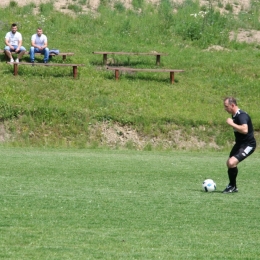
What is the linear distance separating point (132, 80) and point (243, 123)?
50.5ft

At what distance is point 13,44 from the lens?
88.6ft

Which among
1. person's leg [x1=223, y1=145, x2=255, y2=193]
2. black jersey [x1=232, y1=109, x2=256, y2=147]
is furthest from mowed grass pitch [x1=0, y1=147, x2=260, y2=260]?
black jersey [x1=232, y1=109, x2=256, y2=147]

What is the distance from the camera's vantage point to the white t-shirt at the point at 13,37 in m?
26.9

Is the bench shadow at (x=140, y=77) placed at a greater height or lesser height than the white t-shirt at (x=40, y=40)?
lesser

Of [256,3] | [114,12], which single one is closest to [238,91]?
[114,12]

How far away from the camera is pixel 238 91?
1104 inches

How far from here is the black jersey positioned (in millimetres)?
12711

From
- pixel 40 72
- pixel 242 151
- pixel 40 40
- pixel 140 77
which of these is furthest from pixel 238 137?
pixel 140 77

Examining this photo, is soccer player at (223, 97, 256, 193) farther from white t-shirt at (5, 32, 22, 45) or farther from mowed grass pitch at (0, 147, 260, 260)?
white t-shirt at (5, 32, 22, 45)

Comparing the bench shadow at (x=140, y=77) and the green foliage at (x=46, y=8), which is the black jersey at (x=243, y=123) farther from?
the green foliage at (x=46, y=8)

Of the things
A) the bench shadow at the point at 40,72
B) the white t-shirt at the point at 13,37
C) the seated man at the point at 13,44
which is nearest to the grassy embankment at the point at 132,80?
the bench shadow at the point at 40,72

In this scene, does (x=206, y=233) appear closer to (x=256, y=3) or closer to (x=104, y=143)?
(x=104, y=143)

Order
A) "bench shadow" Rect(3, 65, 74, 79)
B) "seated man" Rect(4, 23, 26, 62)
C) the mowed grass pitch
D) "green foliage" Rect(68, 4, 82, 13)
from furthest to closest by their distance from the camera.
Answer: "green foliage" Rect(68, 4, 82, 13), "seated man" Rect(4, 23, 26, 62), "bench shadow" Rect(3, 65, 74, 79), the mowed grass pitch

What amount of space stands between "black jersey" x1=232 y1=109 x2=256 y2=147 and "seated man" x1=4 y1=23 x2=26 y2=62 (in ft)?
49.4
